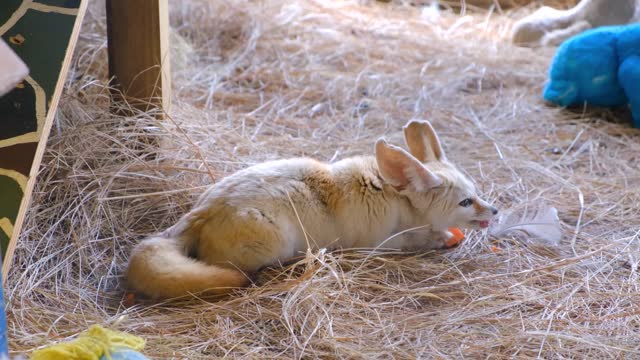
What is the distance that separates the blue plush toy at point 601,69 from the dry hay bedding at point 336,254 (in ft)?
0.42

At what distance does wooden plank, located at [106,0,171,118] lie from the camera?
154 inches

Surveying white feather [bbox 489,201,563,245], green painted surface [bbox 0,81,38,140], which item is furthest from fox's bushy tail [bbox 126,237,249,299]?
white feather [bbox 489,201,563,245]

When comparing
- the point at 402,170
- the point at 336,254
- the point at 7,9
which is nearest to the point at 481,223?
the point at 402,170

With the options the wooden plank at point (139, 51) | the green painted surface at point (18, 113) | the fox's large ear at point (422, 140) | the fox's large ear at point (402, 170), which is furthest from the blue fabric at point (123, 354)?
the wooden plank at point (139, 51)

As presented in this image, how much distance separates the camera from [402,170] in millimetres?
3428

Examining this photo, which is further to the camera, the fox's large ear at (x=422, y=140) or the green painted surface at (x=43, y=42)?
the fox's large ear at (x=422, y=140)

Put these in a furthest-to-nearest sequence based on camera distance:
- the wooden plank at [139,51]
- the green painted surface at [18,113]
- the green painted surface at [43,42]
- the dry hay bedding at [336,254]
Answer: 1. the wooden plank at [139,51]
2. the green painted surface at [43,42]
3. the green painted surface at [18,113]
4. the dry hay bedding at [336,254]

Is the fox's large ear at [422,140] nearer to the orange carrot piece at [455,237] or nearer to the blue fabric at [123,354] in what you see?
the orange carrot piece at [455,237]

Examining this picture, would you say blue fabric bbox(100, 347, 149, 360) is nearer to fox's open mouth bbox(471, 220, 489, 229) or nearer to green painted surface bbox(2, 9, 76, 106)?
green painted surface bbox(2, 9, 76, 106)

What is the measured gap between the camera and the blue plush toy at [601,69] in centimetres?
528

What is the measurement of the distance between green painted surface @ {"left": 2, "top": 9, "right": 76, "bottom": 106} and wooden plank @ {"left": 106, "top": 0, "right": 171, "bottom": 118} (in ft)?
1.82

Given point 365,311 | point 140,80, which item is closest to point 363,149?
point 140,80

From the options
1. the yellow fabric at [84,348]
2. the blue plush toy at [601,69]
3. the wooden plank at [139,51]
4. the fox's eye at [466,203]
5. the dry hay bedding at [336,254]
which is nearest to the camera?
the yellow fabric at [84,348]

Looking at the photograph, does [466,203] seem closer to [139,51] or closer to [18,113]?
[139,51]
